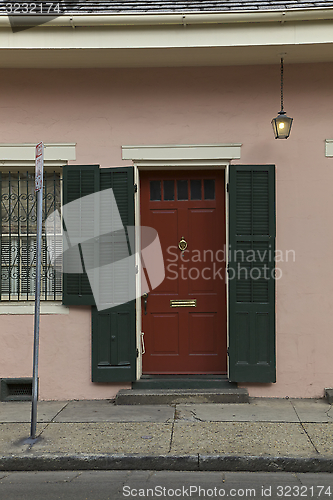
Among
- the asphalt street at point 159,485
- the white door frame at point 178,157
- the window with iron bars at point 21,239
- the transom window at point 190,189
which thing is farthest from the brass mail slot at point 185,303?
the asphalt street at point 159,485

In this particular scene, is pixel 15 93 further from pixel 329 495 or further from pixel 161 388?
pixel 329 495

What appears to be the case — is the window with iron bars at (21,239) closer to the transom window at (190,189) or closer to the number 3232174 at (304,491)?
the transom window at (190,189)

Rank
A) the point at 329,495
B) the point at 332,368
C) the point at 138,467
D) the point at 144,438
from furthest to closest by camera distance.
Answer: the point at 332,368
the point at 144,438
the point at 138,467
the point at 329,495

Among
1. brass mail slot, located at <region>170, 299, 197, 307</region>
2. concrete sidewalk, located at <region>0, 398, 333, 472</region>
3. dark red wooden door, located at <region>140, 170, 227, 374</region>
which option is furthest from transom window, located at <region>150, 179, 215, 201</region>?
concrete sidewalk, located at <region>0, 398, 333, 472</region>

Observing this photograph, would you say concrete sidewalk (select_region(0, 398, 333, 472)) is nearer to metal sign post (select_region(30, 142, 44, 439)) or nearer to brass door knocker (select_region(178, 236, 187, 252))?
metal sign post (select_region(30, 142, 44, 439))

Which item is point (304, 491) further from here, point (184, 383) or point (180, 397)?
point (184, 383)

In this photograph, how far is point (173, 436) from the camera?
4.44 meters

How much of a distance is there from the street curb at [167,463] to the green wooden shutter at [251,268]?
5.33 ft

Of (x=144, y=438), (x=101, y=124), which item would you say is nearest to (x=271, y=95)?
(x=101, y=124)

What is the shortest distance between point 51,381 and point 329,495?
3.57 m

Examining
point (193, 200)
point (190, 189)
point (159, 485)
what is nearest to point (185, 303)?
point (193, 200)

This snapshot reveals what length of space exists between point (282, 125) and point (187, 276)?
2287 mm

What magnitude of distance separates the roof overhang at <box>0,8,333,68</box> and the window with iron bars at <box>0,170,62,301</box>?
1682 mm

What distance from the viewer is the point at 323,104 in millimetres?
5613
